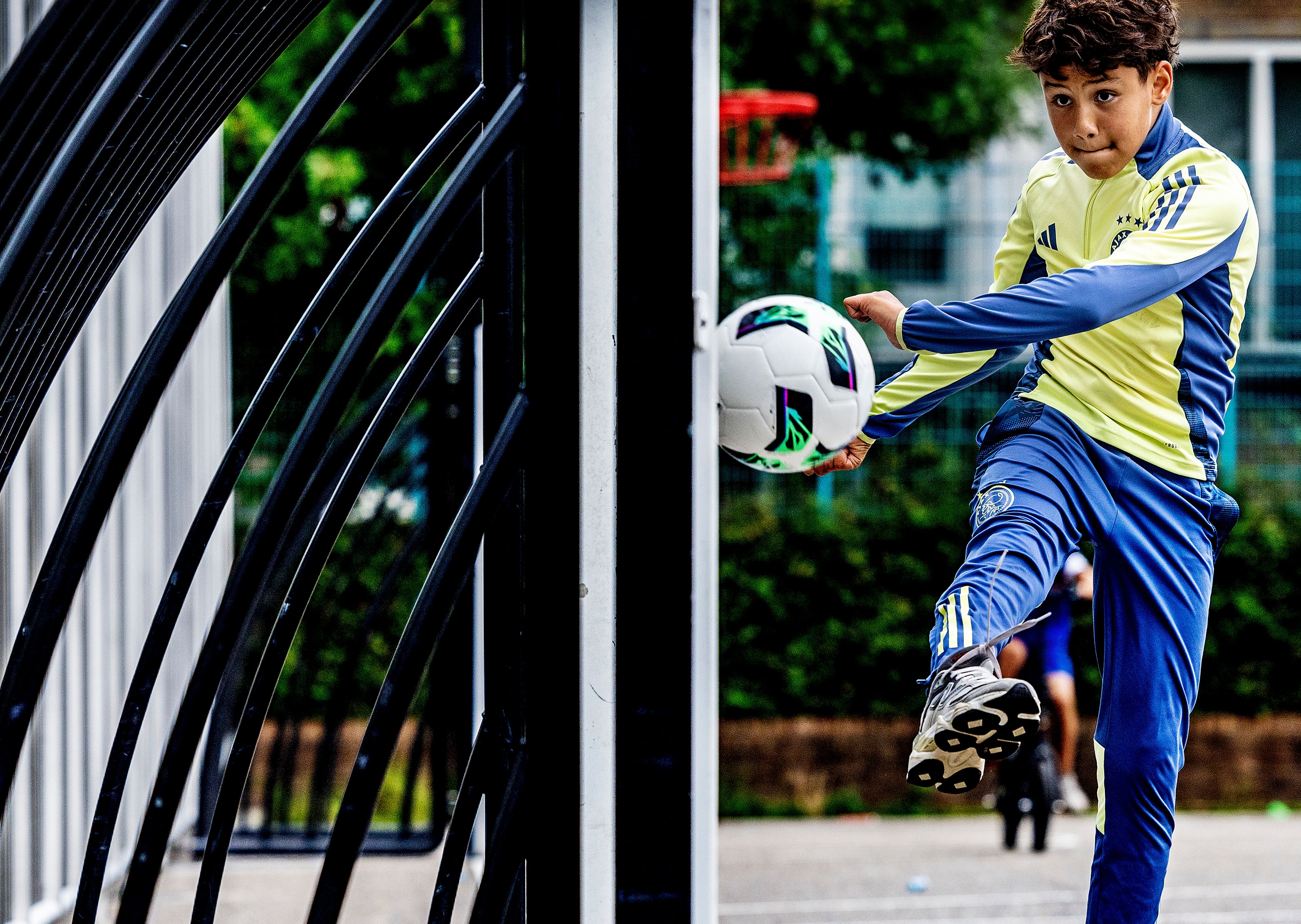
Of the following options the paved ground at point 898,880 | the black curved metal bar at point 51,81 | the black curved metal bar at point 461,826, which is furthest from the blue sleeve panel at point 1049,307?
the paved ground at point 898,880

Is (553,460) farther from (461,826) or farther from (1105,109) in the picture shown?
(1105,109)

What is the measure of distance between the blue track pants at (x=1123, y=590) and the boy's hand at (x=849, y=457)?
200 mm

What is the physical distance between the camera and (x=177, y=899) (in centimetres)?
493

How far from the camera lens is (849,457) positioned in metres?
2.14

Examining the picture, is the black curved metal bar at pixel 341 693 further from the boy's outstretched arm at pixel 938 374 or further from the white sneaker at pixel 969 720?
the white sneaker at pixel 969 720

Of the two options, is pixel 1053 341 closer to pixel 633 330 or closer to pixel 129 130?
pixel 633 330

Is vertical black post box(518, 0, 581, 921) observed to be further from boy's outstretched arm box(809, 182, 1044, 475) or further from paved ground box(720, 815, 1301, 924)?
paved ground box(720, 815, 1301, 924)

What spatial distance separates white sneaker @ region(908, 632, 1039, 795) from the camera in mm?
1710

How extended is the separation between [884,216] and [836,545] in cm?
200

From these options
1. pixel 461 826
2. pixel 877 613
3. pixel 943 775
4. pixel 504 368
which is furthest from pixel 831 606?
pixel 461 826

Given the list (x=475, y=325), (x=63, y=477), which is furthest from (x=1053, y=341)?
(x=63, y=477)

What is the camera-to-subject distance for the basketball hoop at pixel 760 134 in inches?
269

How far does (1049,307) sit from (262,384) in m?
1.03

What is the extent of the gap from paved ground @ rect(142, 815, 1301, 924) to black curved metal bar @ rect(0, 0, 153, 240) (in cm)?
342
